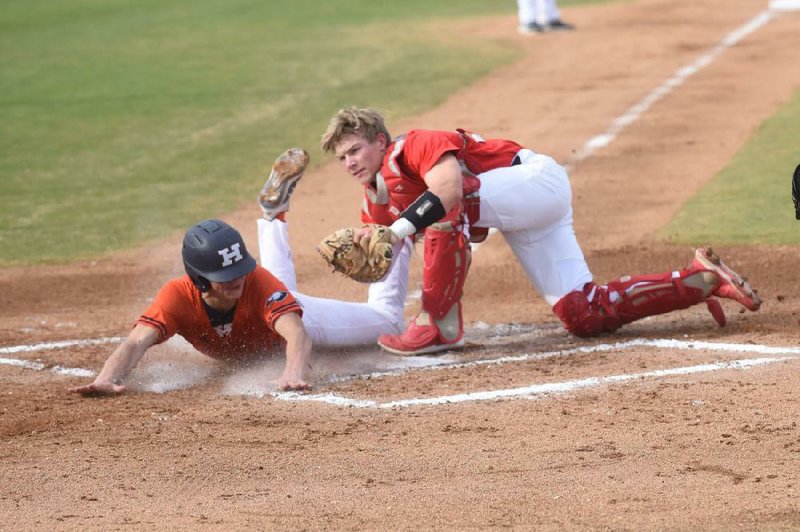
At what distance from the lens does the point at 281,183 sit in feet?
23.9

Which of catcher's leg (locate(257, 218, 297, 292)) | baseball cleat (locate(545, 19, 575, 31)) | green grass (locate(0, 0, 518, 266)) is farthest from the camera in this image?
baseball cleat (locate(545, 19, 575, 31))

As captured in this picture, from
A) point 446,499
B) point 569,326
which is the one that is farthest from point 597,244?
point 446,499

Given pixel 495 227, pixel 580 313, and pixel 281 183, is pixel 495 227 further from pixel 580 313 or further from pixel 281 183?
pixel 281 183

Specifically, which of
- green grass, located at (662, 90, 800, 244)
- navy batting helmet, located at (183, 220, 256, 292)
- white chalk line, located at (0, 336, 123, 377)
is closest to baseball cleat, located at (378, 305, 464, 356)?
navy batting helmet, located at (183, 220, 256, 292)

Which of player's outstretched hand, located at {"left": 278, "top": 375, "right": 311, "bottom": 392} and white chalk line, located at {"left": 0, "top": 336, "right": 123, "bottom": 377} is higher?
player's outstretched hand, located at {"left": 278, "top": 375, "right": 311, "bottom": 392}

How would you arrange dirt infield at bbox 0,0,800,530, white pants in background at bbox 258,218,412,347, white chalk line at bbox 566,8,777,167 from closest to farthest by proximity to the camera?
dirt infield at bbox 0,0,800,530
white pants in background at bbox 258,218,412,347
white chalk line at bbox 566,8,777,167

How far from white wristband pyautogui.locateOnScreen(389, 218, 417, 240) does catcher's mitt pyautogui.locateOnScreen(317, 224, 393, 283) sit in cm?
3

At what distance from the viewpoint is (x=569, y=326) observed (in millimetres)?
7023

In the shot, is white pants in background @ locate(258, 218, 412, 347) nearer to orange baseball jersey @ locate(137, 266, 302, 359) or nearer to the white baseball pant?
orange baseball jersey @ locate(137, 266, 302, 359)

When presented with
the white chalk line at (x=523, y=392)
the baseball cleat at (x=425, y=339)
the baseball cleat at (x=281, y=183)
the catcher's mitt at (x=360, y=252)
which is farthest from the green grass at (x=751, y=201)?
the catcher's mitt at (x=360, y=252)

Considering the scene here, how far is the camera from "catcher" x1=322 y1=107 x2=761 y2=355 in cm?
661

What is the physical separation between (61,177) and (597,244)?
195 inches

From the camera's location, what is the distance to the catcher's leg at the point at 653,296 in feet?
22.5

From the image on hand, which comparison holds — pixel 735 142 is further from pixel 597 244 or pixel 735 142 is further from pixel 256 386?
pixel 256 386
